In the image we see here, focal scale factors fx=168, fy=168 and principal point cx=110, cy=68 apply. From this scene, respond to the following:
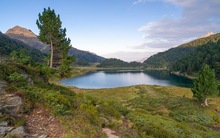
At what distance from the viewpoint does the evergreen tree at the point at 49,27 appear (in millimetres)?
29333

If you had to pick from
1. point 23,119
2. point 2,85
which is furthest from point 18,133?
point 2,85

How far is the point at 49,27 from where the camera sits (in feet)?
97.6

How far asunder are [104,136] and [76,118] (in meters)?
2.43

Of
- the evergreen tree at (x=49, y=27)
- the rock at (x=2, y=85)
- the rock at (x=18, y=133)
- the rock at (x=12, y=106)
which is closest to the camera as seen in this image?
the rock at (x=18, y=133)

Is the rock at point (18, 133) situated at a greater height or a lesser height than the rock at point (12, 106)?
lesser

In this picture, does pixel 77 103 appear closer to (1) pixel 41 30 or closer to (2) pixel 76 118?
(2) pixel 76 118

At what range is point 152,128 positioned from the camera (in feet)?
59.5

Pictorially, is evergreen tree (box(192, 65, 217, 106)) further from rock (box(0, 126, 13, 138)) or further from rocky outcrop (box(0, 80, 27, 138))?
rock (box(0, 126, 13, 138))

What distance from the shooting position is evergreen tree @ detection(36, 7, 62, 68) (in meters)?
29.3

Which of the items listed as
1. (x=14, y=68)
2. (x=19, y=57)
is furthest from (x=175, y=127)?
(x=19, y=57)

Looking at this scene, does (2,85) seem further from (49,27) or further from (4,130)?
(49,27)

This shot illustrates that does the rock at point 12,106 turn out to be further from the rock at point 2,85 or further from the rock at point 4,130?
the rock at point 4,130

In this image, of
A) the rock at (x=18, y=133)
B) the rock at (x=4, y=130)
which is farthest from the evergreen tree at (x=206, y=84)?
the rock at (x=4, y=130)

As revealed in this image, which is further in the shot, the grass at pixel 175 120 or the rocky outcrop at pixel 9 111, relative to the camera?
the grass at pixel 175 120
